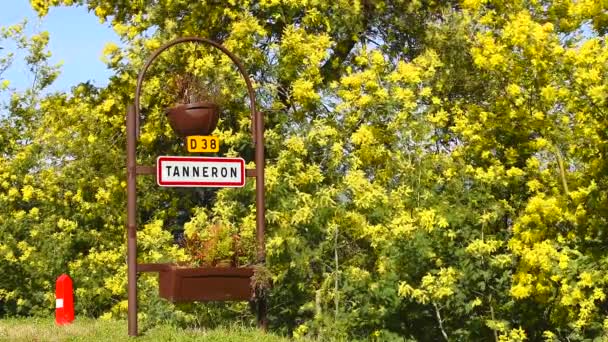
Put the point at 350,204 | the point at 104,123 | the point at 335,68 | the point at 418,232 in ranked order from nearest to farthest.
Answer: the point at 418,232
the point at 350,204
the point at 335,68
the point at 104,123

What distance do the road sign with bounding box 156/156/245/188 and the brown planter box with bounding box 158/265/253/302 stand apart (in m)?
0.91

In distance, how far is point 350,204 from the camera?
47.1 ft

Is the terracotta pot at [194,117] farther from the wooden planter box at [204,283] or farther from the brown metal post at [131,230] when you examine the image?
the wooden planter box at [204,283]

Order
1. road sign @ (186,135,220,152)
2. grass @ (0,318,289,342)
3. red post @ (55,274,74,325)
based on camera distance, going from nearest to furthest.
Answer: grass @ (0,318,289,342) → road sign @ (186,135,220,152) → red post @ (55,274,74,325)

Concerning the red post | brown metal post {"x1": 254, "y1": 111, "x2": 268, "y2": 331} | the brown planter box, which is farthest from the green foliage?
the red post

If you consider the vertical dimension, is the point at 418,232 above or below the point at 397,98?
below

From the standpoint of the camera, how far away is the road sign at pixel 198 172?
1106 centimetres

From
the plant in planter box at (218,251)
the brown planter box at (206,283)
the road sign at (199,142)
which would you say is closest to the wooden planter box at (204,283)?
the brown planter box at (206,283)

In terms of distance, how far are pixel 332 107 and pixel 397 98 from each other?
4.96ft

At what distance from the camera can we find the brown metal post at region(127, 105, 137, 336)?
1103 cm

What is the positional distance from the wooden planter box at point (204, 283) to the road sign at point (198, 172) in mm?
908

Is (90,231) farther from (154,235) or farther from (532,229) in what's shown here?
(532,229)

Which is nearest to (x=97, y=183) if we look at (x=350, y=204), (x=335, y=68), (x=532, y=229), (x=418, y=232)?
(x=335, y=68)

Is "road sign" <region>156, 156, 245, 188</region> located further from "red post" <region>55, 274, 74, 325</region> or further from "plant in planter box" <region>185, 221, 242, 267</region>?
"red post" <region>55, 274, 74, 325</region>
